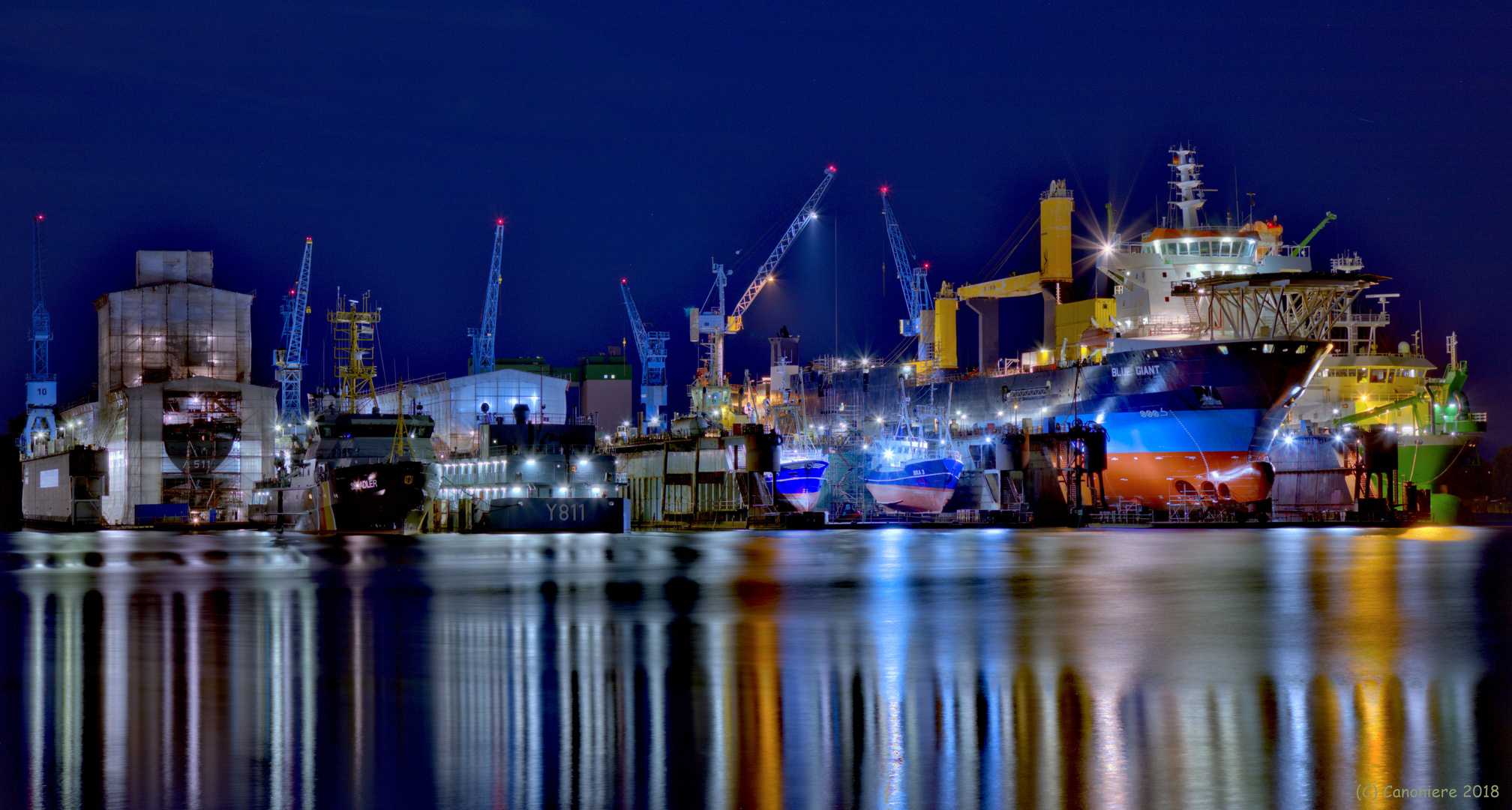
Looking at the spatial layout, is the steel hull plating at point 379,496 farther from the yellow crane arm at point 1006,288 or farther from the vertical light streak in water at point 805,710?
the vertical light streak in water at point 805,710

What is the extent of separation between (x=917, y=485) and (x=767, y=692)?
70.1m

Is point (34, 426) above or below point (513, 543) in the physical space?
above

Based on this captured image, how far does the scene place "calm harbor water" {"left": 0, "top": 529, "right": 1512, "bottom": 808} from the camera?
11133 mm

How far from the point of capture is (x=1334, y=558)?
41531 mm

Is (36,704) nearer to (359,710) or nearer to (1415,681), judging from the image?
(359,710)

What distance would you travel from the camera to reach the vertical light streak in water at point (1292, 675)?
430 inches

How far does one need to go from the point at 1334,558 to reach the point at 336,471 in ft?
191

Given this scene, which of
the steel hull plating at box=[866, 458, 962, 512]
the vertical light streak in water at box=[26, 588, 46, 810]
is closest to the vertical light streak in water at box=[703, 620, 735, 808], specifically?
the vertical light streak in water at box=[26, 588, 46, 810]

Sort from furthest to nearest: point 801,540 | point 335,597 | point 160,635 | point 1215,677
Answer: point 801,540 < point 335,597 < point 160,635 < point 1215,677

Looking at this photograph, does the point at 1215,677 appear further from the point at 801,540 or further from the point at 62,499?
the point at 62,499

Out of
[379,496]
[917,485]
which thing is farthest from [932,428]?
[379,496]

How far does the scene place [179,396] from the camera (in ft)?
347

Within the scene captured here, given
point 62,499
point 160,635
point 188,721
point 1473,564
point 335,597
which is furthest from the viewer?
point 62,499

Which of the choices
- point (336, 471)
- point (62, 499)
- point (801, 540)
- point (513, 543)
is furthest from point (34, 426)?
point (801, 540)
